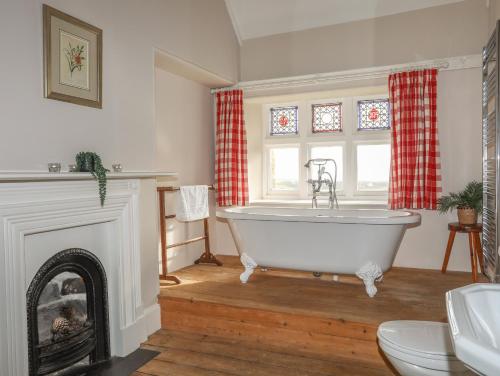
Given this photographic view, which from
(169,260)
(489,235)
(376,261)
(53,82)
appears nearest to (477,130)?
(489,235)

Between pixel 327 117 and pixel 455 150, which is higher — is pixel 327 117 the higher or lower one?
the higher one

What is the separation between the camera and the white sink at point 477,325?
0.73 meters

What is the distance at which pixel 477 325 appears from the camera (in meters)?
1.02

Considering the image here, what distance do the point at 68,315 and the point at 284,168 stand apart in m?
3.10

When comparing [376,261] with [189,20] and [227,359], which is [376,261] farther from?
[189,20]

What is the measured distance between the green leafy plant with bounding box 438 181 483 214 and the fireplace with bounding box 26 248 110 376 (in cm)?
298

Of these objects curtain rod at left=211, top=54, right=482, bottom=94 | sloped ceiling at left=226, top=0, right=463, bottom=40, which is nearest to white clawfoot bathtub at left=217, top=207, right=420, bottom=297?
curtain rod at left=211, top=54, right=482, bottom=94

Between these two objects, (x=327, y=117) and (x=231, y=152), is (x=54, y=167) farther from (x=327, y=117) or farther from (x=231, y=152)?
(x=327, y=117)

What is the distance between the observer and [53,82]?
2.29 metres

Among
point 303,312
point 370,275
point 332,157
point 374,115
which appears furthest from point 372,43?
point 303,312

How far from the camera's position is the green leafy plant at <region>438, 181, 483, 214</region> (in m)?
3.55

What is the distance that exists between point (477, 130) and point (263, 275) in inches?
95.8

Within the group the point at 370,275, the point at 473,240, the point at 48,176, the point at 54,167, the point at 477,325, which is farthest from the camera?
the point at 473,240

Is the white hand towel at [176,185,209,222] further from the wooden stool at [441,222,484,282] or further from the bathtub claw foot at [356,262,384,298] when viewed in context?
the wooden stool at [441,222,484,282]
